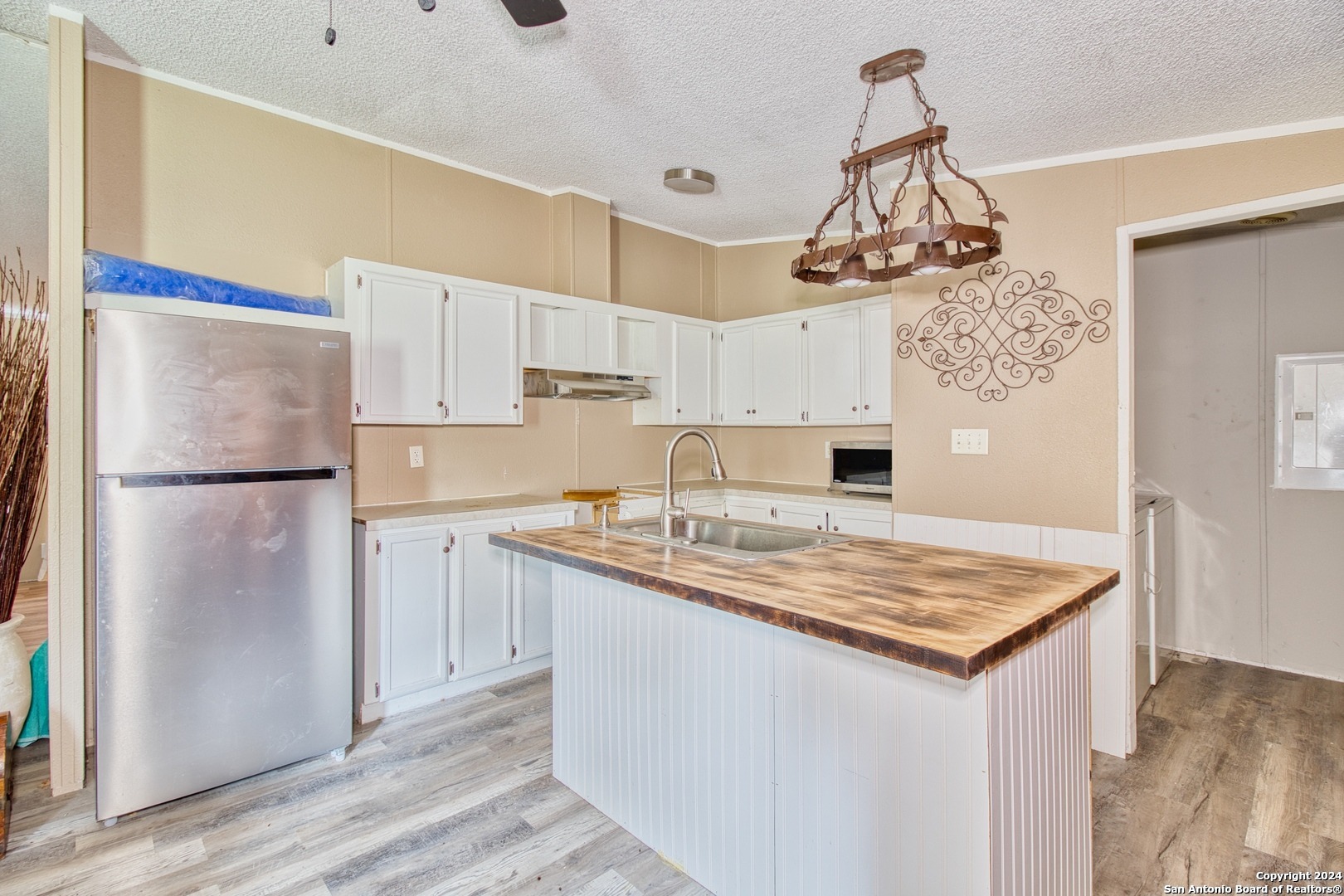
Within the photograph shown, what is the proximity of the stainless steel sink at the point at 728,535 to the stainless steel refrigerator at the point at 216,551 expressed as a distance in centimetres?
110

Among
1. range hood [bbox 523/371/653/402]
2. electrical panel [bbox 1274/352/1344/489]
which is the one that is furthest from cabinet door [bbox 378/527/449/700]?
electrical panel [bbox 1274/352/1344/489]

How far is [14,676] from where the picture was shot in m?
2.34

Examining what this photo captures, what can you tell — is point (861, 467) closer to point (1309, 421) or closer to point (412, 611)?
point (1309, 421)

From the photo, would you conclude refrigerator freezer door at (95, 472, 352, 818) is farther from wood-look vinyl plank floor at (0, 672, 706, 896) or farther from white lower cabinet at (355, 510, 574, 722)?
white lower cabinet at (355, 510, 574, 722)

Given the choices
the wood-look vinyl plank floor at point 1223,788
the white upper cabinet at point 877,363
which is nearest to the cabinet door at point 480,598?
the white upper cabinet at point 877,363

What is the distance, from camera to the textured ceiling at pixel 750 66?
6.66ft

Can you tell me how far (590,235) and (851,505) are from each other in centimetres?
225

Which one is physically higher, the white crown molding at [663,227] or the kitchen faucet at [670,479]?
the white crown molding at [663,227]

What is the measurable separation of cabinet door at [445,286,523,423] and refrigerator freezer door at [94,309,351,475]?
755 mm

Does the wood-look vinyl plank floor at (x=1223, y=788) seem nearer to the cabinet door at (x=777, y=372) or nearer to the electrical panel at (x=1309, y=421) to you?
the electrical panel at (x=1309, y=421)

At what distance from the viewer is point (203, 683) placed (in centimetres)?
220

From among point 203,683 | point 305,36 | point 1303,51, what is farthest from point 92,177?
point 1303,51

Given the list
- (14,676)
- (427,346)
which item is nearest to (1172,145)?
(427,346)

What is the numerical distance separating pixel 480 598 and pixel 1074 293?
9.97 ft
